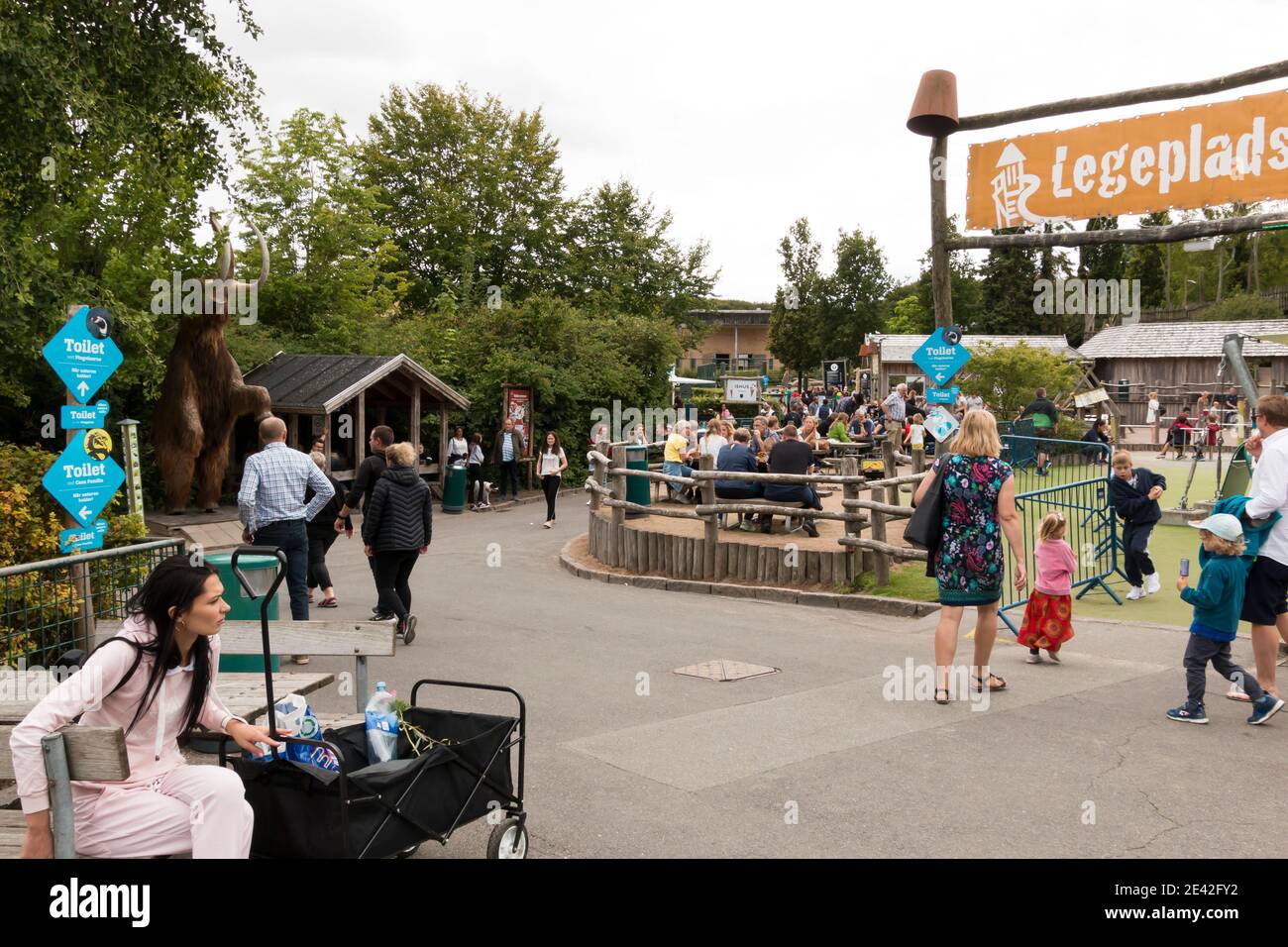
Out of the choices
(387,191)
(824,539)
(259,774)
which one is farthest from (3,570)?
(387,191)

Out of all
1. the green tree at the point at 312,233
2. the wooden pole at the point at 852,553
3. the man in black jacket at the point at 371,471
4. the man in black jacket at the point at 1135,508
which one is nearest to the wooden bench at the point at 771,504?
the wooden pole at the point at 852,553

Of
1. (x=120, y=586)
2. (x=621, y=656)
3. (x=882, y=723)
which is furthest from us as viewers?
(x=621, y=656)

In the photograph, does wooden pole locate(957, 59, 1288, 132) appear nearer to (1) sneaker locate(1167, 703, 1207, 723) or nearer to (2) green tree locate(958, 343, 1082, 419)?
(1) sneaker locate(1167, 703, 1207, 723)

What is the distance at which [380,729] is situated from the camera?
470cm

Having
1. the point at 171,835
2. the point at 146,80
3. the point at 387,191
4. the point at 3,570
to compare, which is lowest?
the point at 171,835

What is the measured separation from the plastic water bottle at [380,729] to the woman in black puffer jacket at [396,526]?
5.59 m

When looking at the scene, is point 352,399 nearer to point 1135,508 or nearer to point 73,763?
point 1135,508

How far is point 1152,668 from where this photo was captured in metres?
8.88

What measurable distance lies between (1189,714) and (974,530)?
178 cm

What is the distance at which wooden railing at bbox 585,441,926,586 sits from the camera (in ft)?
41.4

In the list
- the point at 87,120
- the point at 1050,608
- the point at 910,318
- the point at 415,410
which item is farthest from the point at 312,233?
the point at 910,318

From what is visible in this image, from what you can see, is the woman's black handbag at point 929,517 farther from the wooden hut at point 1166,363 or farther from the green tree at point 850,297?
the green tree at point 850,297

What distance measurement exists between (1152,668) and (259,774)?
282 inches
